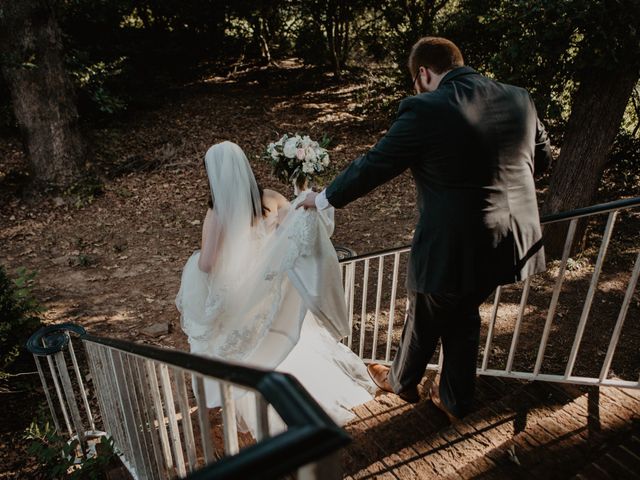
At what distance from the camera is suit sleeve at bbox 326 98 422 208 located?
208cm

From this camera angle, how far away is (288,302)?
9.47ft

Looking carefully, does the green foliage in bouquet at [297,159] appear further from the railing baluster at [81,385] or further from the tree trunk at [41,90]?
the tree trunk at [41,90]

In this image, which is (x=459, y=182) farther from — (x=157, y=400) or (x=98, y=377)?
(x=98, y=377)

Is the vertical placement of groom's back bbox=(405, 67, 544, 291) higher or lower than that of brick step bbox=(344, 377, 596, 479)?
higher

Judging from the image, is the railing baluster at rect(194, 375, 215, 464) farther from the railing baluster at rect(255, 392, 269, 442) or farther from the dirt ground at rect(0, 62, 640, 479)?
the dirt ground at rect(0, 62, 640, 479)

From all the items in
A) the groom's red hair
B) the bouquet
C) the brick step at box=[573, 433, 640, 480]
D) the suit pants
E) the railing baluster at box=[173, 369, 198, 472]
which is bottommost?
the brick step at box=[573, 433, 640, 480]

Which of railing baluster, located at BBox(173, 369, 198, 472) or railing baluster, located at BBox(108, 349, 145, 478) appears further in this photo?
railing baluster, located at BBox(108, 349, 145, 478)

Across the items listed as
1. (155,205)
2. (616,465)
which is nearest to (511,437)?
(616,465)

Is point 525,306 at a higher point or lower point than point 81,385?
lower

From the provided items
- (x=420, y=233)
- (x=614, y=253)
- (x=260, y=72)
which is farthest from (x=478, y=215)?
(x=260, y=72)

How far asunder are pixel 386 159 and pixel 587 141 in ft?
13.3

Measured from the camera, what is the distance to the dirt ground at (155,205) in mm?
5637

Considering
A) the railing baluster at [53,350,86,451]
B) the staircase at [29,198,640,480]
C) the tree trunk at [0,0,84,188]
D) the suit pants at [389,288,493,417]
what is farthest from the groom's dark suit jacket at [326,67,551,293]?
the tree trunk at [0,0,84,188]

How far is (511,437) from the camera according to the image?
2451mm
